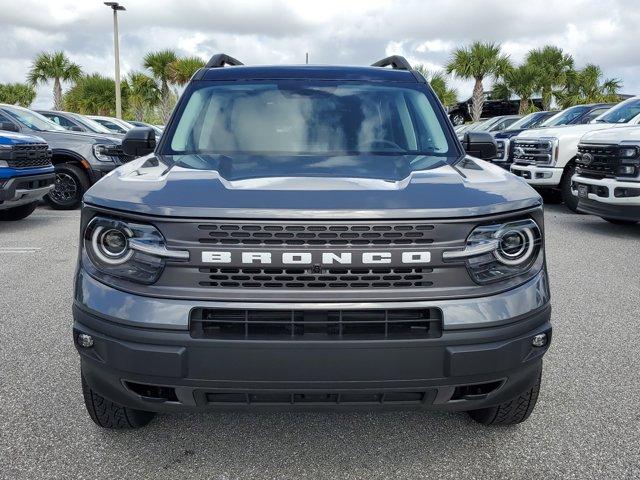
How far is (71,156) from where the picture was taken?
10398 millimetres

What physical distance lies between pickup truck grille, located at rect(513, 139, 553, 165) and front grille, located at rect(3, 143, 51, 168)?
7.71m

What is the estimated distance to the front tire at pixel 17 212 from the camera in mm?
9383

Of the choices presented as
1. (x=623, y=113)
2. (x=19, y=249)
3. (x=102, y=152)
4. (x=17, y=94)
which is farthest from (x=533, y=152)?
(x=17, y=94)

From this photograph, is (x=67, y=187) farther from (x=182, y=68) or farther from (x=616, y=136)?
(x=182, y=68)

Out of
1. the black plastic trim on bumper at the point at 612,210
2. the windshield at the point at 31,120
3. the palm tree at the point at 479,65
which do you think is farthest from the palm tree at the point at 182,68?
the black plastic trim on bumper at the point at 612,210

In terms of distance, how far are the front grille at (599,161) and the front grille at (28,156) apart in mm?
7397

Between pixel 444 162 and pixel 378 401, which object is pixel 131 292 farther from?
pixel 444 162

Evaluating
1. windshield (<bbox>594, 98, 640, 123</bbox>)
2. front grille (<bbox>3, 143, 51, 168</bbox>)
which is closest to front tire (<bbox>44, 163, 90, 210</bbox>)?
front grille (<bbox>3, 143, 51, 168</bbox>)

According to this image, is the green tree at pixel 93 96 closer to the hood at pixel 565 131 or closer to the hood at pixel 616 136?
the hood at pixel 565 131

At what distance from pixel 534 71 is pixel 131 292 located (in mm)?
33415

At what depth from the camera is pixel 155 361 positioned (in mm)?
2156

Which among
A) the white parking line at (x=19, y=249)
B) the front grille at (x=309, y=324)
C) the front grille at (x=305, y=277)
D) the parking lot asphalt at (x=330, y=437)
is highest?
the front grille at (x=305, y=277)

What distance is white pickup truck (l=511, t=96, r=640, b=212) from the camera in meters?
10.3

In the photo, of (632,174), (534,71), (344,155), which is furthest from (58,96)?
(344,155)
